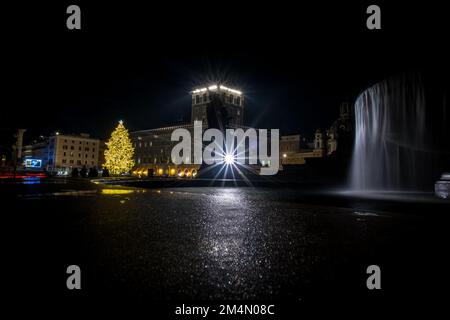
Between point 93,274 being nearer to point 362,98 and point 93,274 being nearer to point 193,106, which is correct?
point 362,98

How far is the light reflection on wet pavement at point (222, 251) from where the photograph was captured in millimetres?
2326

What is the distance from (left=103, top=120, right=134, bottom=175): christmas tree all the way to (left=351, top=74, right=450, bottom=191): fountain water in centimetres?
4100

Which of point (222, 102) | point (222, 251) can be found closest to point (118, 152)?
point (222, 102)

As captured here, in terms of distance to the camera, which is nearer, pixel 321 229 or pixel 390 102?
pixel 321 229

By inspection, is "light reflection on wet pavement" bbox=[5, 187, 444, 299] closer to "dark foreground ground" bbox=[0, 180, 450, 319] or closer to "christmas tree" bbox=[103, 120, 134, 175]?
"dark foreground ground" bbox=[0, 180, 450, 319]

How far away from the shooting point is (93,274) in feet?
8.31

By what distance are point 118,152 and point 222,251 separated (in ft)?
163

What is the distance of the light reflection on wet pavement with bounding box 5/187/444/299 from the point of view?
233 cm

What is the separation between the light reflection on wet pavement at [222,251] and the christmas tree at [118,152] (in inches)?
1823

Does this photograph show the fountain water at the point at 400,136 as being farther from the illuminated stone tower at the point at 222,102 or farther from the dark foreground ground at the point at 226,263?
the illuminated stone tower at the point at 222,102

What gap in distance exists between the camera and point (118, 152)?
161 ft

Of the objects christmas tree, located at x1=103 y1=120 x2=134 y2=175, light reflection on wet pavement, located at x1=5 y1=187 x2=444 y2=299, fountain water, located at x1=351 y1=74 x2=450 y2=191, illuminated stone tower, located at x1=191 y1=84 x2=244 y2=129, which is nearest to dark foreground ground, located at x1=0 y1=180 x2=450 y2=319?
light reflection on wet pavement, located at x1=5 y1=187 x2=444 y2=299
